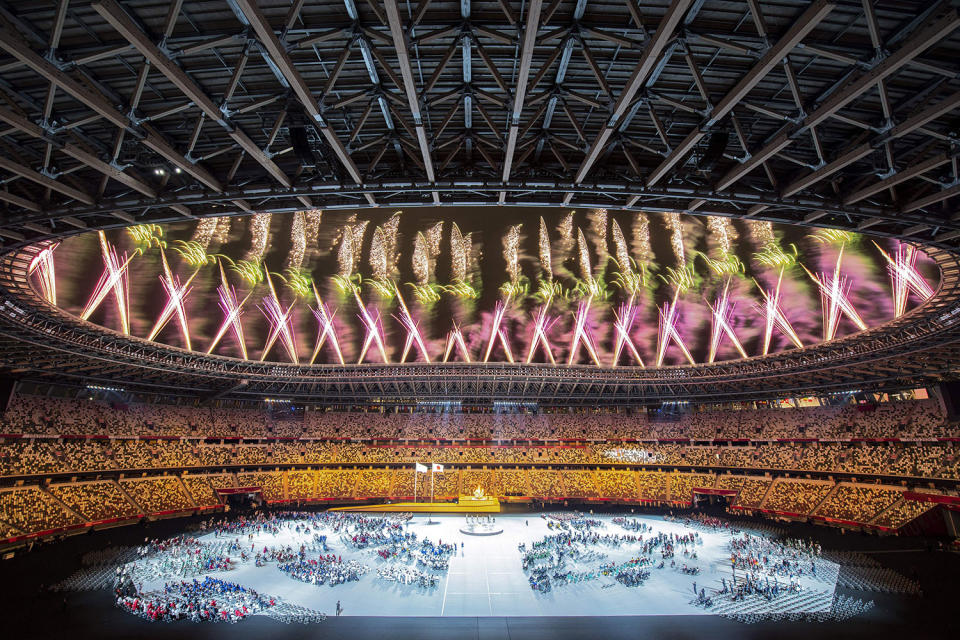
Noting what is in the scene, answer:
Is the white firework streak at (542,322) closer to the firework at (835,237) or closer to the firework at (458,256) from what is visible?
the firework at (458,256)

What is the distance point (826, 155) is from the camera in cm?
1231

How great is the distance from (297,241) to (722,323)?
40626 millimetres

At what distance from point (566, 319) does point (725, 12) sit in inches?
1591

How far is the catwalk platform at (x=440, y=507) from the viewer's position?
45.0m

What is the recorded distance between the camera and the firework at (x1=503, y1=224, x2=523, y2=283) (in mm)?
44156

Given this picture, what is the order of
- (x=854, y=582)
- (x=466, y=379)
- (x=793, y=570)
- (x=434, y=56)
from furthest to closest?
1. (x=466, y=379)
2. (x=793, y=570)
3. (x=854, y=582)
4. (x=434, y=56)

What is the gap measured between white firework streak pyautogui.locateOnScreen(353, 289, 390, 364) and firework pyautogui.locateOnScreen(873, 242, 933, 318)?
41123 mm

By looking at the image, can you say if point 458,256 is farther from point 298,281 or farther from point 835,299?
point 835,299

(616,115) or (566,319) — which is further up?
(566,319)

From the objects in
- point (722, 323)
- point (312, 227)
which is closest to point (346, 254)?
point (312, 227)

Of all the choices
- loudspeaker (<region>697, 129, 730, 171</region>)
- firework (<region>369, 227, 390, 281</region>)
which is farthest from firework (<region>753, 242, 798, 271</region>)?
firework (<region>369, 227, 390, 281</region>)

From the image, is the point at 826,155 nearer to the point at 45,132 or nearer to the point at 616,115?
the point at 616,115

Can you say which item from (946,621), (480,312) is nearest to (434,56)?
(946,621)

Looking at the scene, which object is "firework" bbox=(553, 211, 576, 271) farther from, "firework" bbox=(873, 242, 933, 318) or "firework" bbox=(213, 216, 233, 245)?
"firework" bbox=(213, 216, 233, 245)
